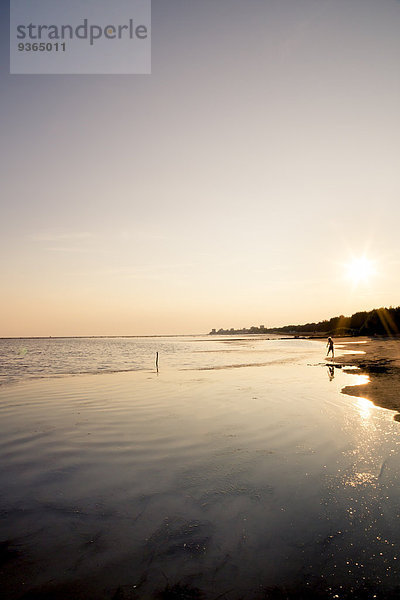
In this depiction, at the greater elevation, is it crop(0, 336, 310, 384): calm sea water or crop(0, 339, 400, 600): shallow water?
crop(0, 339, 400, 600): shallow water

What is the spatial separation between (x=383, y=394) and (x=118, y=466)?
13.6 meters

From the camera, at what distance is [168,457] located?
8.73 m

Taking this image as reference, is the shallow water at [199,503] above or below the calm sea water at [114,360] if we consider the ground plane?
above

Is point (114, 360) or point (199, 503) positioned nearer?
point (199, 503)

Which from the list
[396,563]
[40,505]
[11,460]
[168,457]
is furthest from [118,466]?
[396,563]

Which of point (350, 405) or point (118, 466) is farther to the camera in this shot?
point (350, 405)

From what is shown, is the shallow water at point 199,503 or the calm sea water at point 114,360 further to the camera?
the calm sea water at point 114,360

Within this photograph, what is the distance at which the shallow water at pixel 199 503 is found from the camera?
4.34 m

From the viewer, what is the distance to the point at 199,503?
6289 millimetres

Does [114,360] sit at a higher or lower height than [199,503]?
lower

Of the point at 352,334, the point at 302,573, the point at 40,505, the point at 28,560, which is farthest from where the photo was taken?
the point at 352,334

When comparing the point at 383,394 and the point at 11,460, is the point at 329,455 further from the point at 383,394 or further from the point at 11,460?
the point at 383,394

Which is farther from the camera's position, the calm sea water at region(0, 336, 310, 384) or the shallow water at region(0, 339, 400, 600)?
the calm sea water at region(0, 336, 310, 384)

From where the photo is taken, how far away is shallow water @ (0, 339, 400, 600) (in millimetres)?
4340
